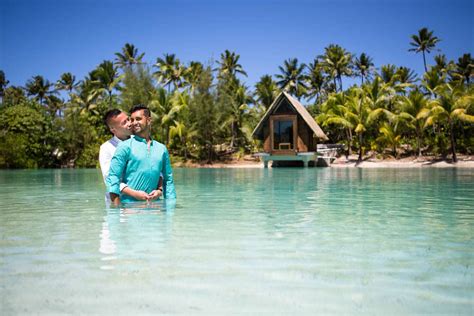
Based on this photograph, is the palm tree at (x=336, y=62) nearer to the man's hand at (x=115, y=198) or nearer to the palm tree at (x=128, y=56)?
the palm tree at (x=128, y=56)

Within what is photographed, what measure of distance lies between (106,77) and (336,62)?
21.7 m

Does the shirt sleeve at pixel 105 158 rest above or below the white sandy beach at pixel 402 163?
above

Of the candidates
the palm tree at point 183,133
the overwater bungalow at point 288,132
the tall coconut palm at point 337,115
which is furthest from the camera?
the palm tree at point 183,133

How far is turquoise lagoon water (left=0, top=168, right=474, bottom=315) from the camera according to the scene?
2207 millimetres

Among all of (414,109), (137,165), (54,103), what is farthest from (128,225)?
(54,103)

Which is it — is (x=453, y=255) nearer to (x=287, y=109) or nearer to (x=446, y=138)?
(x=287, y=109)

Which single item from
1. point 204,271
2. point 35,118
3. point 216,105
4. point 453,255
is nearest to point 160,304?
point 204,271

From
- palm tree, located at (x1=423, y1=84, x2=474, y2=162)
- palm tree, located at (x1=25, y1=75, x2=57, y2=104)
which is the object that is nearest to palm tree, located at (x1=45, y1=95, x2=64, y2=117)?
palm tree, located at (x1=25, y1=75, x2=57, y2=104)

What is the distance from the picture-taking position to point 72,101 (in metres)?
45.4

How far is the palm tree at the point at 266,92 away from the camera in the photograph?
3912 cm

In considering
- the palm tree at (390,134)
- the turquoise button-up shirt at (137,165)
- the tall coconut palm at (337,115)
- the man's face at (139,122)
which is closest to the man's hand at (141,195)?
the turquoise button-up shirt at (137,165)

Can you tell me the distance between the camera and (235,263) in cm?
299

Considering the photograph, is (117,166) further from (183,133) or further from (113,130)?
(183,133)

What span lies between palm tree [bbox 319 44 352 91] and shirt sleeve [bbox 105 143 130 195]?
41928 millimetres
